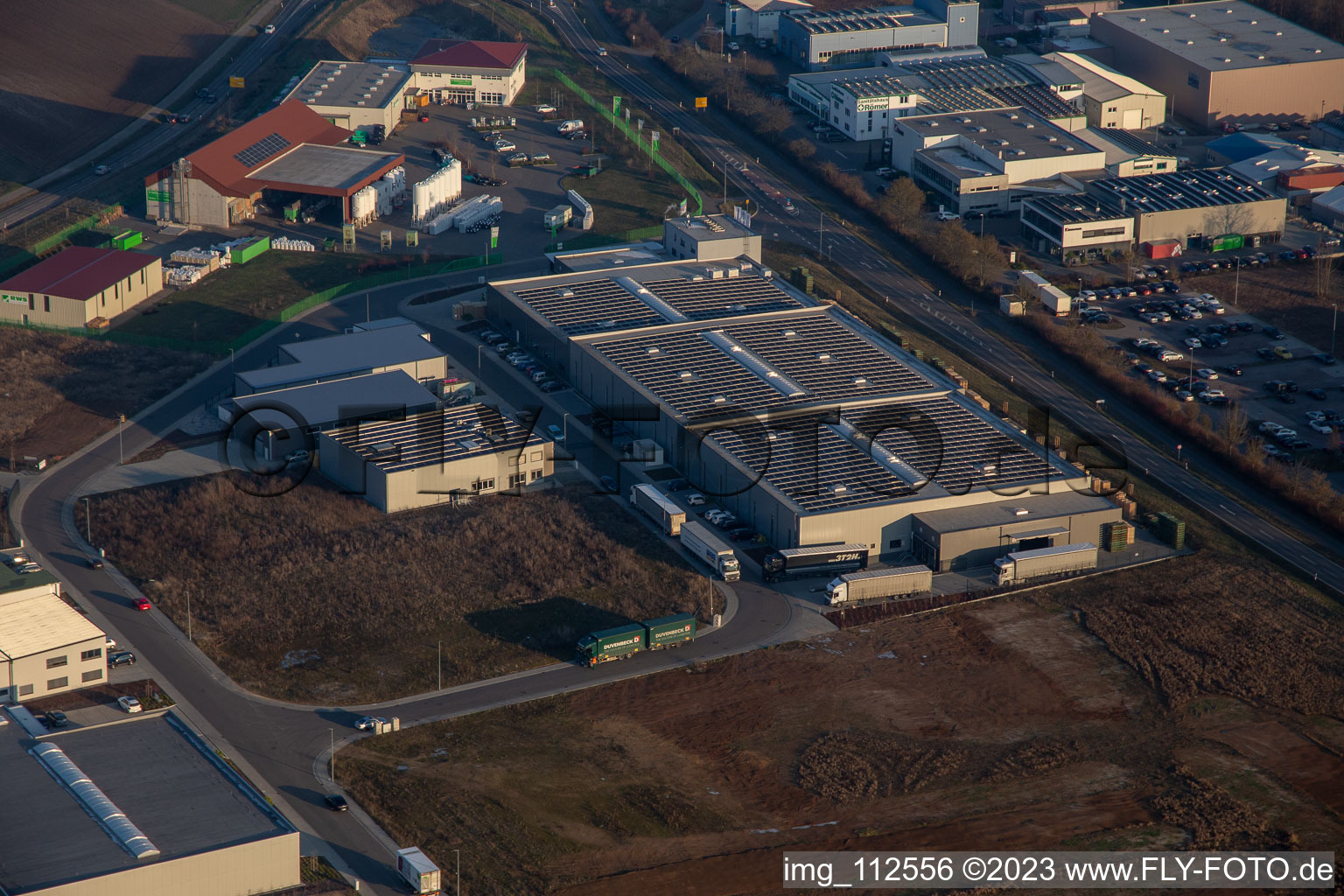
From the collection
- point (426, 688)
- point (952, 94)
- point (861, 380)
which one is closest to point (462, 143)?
point (952, 94)

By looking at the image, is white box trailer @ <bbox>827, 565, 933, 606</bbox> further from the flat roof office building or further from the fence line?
the fence line

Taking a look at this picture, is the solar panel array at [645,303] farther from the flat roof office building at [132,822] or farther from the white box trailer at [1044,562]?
the flat roof office building at [132,822]

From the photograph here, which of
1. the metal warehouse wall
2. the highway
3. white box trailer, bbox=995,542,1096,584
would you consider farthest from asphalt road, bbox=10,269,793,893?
the highway

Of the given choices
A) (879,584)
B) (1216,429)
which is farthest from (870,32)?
(879,584)

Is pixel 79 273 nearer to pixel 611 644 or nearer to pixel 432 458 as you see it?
pixel 432 458

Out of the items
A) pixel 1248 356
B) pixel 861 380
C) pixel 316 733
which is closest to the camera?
pixel 316 733

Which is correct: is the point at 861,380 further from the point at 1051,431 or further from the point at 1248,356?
the point at 1248,356

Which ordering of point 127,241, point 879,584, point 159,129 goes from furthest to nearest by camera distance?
point 159,129
point 127,241
point 879,584

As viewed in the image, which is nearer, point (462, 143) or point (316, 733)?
point (316, 733)
